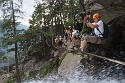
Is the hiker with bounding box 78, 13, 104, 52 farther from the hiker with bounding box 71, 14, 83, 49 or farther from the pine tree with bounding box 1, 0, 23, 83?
the pine tree with bounding box 1, 0, 23, 83

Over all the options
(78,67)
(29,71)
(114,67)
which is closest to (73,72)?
(78,67)

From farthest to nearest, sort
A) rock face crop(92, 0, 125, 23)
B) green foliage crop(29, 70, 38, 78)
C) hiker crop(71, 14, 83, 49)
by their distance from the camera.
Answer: green foliage crop(29, 70, 38, 78)
rock face crop(92, 0, 125, 23)
hiker crop(71, 14, 83, 49)

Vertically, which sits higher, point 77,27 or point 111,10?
point 111,10

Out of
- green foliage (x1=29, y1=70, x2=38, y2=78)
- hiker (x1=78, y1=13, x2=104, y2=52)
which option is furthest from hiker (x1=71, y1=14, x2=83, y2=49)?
green foliage (x1=29, y1=70, x2=38, y2=78)

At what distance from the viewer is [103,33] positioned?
9.25 m

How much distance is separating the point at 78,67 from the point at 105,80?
155 inches

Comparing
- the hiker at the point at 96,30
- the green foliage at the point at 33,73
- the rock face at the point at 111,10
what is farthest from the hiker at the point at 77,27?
the green foliage at the point at 33,73

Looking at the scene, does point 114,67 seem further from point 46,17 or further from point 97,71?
point 46,17

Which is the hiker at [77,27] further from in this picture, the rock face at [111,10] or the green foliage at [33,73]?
the green foliage at [33,73]

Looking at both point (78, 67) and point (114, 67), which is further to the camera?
point (78, 67)

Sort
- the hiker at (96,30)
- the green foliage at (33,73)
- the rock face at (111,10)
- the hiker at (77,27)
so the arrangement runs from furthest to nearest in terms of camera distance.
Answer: the green foliage at (33,73) → the rock face at (111,10) → the hiker at (77,27) → the hiker at (96,30)

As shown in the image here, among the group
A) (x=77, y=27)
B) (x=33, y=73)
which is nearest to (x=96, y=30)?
(x=77, y=27)

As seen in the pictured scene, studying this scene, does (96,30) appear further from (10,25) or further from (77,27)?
(10,25)

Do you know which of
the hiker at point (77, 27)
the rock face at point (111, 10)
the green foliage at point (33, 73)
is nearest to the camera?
the hiker at point (77, 27)
